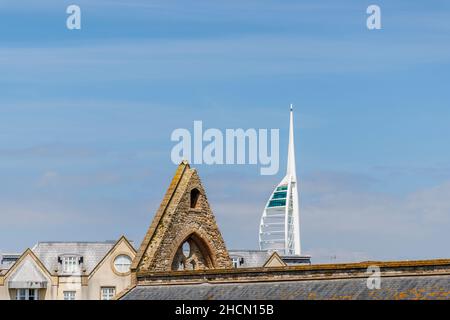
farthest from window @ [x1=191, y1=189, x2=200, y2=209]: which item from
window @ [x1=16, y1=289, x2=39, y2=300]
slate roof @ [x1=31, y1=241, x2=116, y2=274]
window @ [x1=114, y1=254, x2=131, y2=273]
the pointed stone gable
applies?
slate roof @ [x1=31, y1=241, x2=116, y2=274]

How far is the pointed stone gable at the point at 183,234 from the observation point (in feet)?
201

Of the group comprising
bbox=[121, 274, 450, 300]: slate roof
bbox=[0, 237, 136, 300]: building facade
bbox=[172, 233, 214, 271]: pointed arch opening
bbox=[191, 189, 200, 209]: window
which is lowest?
bbox=[121, 274, 450, 300]: slate roof

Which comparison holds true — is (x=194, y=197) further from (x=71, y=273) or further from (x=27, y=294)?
(x=27, y=294)

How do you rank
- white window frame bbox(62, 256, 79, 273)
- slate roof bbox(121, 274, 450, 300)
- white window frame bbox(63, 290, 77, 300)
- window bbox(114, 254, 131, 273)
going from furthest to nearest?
white window frame bbox(62, 256, 79, 273), white window frame bbox(63, 290, 77, 300), window bbox(114, 254, 131, 273), slate roof bbox(121, 274, 450, 300)

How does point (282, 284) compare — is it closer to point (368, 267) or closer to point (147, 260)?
point (368, 267)

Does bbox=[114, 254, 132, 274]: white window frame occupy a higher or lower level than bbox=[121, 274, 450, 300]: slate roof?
higher

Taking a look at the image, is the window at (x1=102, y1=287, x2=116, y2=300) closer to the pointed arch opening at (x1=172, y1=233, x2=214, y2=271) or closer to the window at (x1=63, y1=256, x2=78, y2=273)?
the window at (x1=63, y1=256, x2=78, y2=273)

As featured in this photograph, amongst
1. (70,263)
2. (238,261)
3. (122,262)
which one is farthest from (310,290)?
(238,261)

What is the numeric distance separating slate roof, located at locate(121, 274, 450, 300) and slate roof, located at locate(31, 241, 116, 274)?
83000 millimetres

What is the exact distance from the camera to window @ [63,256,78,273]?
14126 centimetres

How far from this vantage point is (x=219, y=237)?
6431 cm

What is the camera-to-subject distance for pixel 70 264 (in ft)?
466
